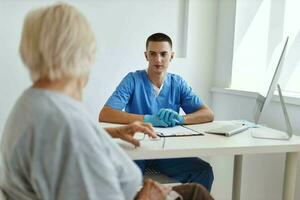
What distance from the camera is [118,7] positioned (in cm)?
259

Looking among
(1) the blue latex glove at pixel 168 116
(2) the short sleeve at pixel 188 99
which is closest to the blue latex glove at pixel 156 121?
(1) the blue latex glove at pixel 168 116

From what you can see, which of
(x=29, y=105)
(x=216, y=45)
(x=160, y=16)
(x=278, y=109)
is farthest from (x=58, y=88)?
(x=216, y=45)

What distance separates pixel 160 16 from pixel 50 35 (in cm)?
202

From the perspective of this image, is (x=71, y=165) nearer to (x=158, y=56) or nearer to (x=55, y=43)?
(x=55, y=43)

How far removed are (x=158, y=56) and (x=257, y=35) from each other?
0.85 m

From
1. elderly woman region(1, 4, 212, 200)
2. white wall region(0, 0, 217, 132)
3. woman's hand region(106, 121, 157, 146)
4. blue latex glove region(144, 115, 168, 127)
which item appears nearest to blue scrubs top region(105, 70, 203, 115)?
blue latex glove region(144, 115, 168, 127)

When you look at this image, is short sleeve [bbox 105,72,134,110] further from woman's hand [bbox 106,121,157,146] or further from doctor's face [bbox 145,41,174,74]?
woman's hand [bbox 106,121,157,146]

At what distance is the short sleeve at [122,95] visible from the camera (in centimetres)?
195

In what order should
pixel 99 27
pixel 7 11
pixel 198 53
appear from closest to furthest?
pixel 7 11 → pixel 99 27 → pixel 198 53

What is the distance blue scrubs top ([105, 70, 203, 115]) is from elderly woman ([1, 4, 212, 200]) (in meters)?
1.24

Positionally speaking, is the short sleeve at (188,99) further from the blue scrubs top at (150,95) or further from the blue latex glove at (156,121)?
the blue latex glove at (156,121)

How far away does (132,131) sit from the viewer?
1278 mm

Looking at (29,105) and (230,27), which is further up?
(230,27)

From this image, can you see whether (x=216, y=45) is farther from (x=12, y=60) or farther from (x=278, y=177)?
(x=12, y=60)
